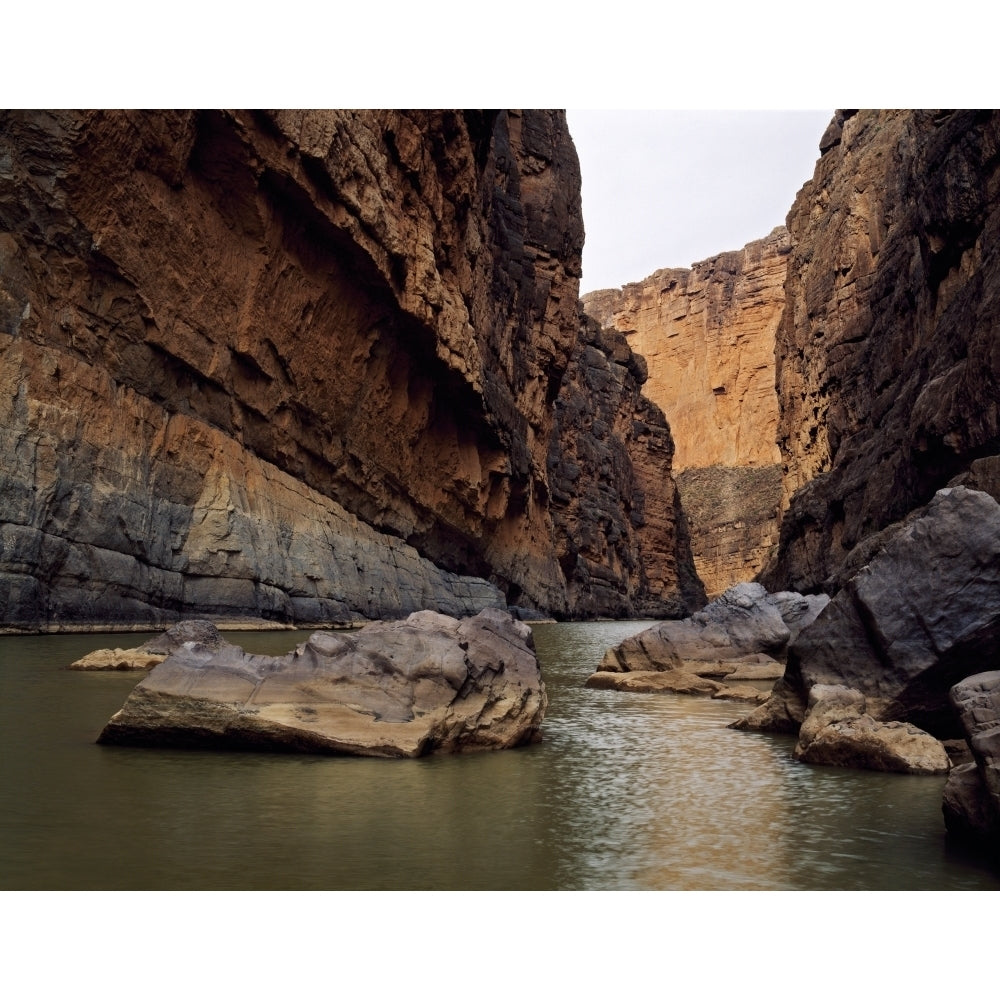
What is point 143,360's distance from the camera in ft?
61.8

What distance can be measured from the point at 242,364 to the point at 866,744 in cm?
1834

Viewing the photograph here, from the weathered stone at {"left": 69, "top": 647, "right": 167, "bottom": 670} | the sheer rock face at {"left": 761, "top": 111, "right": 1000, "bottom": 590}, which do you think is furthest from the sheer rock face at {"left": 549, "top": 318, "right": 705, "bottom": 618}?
the weathered stone at {"left": 69, "top": 647, "right": 167, "bottom": 670}

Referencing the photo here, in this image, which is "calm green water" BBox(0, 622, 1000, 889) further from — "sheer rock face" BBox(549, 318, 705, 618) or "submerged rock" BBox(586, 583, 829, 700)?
"sheer rock face" BBox(549, 318, 705, 618)

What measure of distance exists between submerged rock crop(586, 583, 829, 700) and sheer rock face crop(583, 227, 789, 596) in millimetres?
86238

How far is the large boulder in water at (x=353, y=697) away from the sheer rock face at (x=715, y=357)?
3744 inches

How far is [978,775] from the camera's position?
4395 millimetres

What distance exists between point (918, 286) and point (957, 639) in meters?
21.6

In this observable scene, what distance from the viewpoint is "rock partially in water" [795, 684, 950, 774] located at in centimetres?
639

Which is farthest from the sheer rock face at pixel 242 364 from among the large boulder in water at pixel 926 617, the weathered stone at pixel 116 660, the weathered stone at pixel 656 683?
the large boulder in water at pixel 926 617

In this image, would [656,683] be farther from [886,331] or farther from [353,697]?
[886,331]

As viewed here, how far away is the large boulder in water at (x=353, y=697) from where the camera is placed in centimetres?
635

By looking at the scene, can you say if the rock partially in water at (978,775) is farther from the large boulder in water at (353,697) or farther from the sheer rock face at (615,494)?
the sheer rock face at (615,494)

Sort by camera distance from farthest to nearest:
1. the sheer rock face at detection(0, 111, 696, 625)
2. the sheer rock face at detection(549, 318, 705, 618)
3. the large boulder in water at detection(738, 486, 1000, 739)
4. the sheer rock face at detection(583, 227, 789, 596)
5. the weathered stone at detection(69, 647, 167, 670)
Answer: the sheer rock face at detection(583, 227, 789, 596) < the sheer rock face at detection(549, 318, 705, 618) < the sheer rock face at detection(0, 111, 696, 625) < the weathered stone at detection(69, 647, 167, 670) < the large boulder in water at detection(738, 486, 1000, 739)

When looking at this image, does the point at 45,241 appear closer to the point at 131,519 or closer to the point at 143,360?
the point at 143,360
